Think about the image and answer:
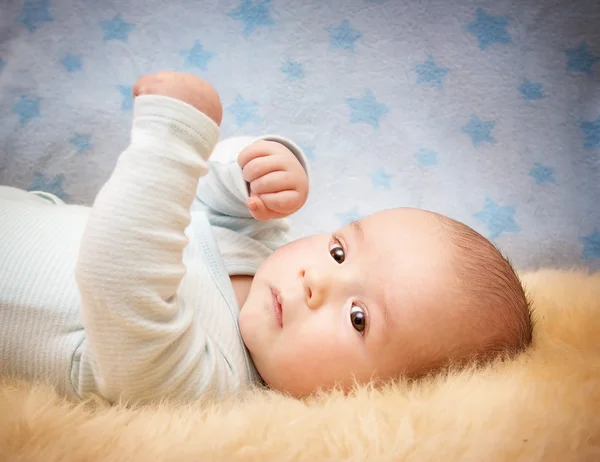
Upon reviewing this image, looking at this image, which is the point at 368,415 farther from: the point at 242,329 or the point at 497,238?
the point at 497,238

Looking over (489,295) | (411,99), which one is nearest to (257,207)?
(489,295)

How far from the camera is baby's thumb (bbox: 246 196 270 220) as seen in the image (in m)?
0.94

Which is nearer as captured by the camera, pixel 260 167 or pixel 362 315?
pixel 362 315

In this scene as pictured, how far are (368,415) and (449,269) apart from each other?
274mm

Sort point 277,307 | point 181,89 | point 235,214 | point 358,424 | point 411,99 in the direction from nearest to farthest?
point 358,424
point 181,89
point 277,307
point 235,214
point 411,99

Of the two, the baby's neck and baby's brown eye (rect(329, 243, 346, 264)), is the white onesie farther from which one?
baby's brown eye (rect(329, 243, 346, 264))

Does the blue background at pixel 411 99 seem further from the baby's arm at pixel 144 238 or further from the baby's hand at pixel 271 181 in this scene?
the baby's arm at pixel 144 238

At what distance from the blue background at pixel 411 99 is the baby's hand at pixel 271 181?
42 cm

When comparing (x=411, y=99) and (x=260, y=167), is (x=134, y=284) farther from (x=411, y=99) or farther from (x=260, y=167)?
(x=411, y=99)

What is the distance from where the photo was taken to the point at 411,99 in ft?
4.75

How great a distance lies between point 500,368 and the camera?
0.82 metres

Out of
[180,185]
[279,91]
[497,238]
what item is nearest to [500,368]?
[180,185]

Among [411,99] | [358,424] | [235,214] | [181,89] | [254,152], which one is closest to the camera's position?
[358,424]

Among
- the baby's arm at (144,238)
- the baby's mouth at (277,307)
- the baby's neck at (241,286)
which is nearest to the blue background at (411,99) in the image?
the baby's neck at (241,286)
